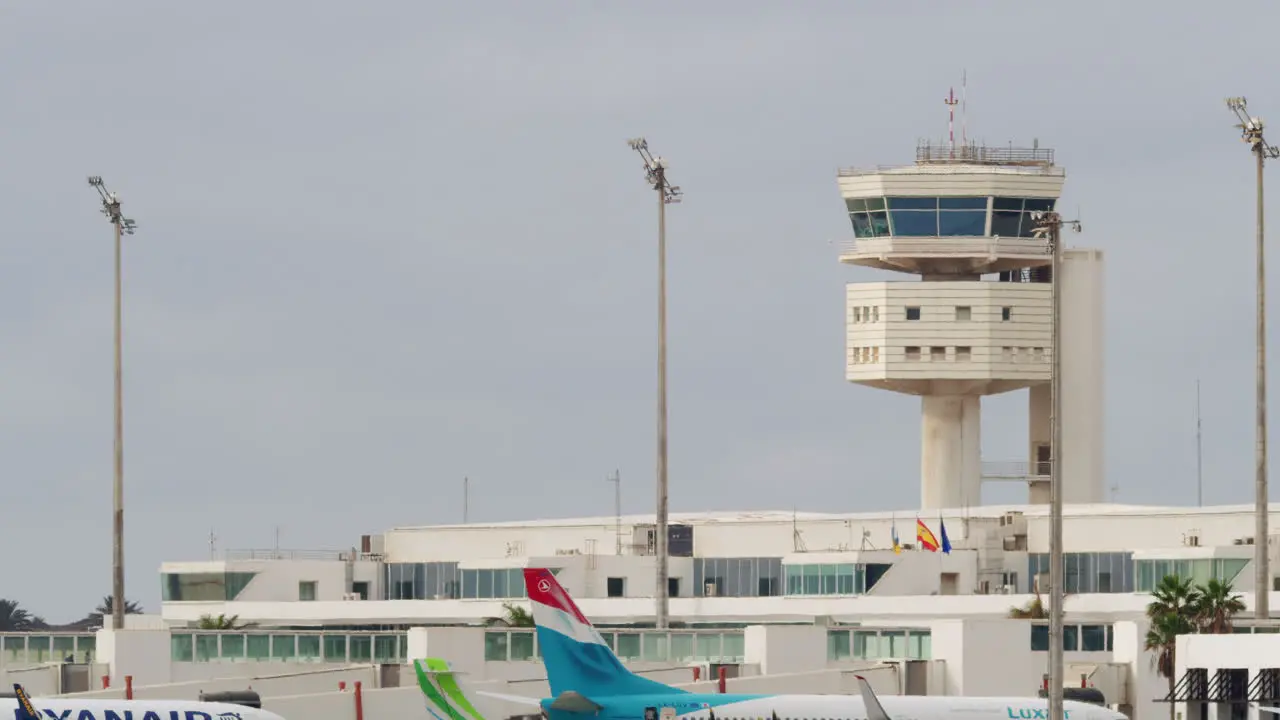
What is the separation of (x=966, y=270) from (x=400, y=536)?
3926cm

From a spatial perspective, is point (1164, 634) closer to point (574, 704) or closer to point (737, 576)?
point (574, 704)

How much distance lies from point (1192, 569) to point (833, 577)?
21678 millimetres

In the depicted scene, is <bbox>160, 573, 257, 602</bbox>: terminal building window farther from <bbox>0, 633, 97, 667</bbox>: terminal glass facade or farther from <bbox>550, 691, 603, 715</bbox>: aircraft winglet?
<bbox>550, 691, 603, 715</bbox>: aircraft winglet

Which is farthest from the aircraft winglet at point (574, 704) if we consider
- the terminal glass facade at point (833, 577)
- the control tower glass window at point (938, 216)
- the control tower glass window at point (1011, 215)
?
the control tower glass window at point (1011, 215)

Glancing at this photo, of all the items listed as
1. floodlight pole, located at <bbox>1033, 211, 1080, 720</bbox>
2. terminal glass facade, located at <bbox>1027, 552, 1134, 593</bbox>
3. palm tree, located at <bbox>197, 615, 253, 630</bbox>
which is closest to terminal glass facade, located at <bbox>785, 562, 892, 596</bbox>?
terminal glass facade, located at <bbox>1027, 552, 1134, 593</bbox>

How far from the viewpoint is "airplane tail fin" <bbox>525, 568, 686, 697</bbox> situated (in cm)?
7731

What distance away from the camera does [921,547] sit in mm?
157875

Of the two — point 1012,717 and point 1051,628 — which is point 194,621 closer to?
point 1012,717

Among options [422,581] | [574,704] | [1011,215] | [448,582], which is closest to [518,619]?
[448,582]

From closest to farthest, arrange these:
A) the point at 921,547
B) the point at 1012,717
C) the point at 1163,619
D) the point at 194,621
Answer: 1. the point at 1012,717
2. the point at 1163,619
3. the point at 921,547
4. the point at 194,621

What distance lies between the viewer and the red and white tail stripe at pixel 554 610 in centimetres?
7781

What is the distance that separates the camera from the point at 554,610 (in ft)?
257

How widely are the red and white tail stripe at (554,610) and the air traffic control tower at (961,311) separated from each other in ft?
318

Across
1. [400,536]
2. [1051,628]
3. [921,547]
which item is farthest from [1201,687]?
[400,536]
